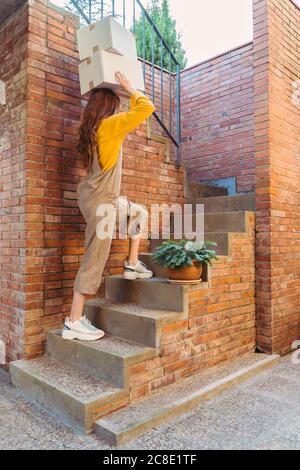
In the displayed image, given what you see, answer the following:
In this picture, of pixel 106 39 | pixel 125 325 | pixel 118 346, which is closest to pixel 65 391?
pixel 118 346

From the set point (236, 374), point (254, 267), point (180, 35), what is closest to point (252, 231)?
point (254, 267)

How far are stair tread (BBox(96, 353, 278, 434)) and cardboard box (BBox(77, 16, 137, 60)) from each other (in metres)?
2.23

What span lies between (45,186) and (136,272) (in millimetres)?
944

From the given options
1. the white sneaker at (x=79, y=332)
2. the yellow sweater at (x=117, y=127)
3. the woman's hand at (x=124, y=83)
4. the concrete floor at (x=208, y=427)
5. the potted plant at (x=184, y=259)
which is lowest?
the concrete floor at (x=208, y=427)

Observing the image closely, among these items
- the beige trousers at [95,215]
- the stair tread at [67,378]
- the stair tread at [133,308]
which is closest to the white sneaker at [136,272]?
the stair tread at [133,308]

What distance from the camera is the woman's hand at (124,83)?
2332 millimetres

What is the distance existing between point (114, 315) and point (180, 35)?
8.49 metres

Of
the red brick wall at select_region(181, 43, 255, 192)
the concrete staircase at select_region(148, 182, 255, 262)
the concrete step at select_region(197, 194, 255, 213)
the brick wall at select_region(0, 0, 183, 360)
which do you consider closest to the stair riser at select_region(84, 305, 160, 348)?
the brick wall at select_region(0, 0, 183, 360)

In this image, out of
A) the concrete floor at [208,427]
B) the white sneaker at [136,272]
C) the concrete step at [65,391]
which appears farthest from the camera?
the white sneaker at [136,272]

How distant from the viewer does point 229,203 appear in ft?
11.6

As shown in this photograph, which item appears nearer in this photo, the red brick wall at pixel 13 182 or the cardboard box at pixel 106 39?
the cardboard box at pixel 106 39

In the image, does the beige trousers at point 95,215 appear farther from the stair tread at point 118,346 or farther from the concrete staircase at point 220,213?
the concrete staircase at point 220,213

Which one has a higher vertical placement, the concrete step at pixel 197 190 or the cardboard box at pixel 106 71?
the cardboard box at pixel 106 71

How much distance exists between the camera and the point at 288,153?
3.25 m
